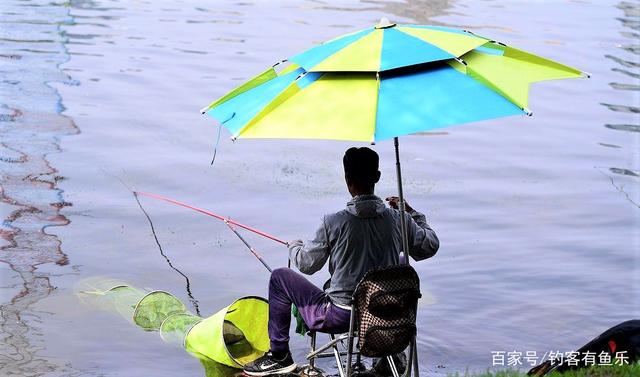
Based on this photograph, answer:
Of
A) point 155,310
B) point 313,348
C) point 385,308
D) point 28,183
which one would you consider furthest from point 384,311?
point 28,183

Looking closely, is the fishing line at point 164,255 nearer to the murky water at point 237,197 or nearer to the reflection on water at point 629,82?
the murky water at point 237,197

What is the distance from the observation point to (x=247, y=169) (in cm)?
1126

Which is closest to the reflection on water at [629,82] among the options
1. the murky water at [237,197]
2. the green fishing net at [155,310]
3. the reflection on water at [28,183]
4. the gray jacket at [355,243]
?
the murky water at [237,197]

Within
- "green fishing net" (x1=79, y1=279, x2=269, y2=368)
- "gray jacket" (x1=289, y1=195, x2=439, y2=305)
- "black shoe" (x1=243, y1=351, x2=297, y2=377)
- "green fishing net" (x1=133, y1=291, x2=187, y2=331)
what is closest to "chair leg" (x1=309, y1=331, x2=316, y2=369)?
"black shoe" (x1=243, y1=351, x2=297, y2=377)

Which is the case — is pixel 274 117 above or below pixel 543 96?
above

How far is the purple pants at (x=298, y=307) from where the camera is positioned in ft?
17.5

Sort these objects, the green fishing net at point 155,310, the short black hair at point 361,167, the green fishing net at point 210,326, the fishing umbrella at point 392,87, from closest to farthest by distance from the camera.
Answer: the fishing umbrella at point 392,87 → the short black hair at point 361,167 → the green fishing net at point 210,326 → the green fishing net at point 155,310

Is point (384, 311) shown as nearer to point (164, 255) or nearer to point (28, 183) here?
point (164, 255)

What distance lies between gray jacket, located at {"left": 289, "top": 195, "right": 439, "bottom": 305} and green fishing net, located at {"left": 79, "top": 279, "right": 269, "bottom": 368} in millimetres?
1020

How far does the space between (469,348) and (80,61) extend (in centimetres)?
1050

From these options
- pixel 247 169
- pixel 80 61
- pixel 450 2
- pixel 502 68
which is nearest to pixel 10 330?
pixel 502 68

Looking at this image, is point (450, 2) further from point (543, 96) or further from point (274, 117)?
point (274, 117)

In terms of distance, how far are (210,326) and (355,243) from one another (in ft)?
4.80

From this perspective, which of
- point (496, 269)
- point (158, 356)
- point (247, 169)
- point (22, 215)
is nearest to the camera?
point (158, 356)
